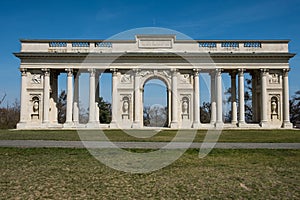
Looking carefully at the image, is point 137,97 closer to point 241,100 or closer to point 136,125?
point 136,125

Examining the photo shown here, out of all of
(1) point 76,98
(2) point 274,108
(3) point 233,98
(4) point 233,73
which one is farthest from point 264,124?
(1) point 76,98

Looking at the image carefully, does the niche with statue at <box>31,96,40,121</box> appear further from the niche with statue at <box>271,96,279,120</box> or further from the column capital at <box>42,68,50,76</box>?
the niche with statue at <box>271,96,279,120</box>

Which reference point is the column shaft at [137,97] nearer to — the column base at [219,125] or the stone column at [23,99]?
the column base at [219,125]

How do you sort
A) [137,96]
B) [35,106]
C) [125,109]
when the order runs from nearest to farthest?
[137,96]
[125,109]
[35,106]

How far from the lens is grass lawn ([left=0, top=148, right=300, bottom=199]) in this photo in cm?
952

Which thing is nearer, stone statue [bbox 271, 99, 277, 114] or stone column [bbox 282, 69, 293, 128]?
stone column [bbox 282, 69, 293, 128]

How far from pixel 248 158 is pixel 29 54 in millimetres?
42863

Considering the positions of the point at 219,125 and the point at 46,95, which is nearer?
the point at 219,125

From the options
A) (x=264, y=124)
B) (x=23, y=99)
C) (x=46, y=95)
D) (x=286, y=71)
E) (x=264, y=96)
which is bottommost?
(x=264, y=124)

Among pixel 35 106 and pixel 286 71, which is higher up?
pixel 286 71

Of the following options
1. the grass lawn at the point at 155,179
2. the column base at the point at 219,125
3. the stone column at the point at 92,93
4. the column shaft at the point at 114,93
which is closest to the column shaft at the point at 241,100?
the column base at the point at 219,125

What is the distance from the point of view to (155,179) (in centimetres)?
1124

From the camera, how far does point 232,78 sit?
5503cm

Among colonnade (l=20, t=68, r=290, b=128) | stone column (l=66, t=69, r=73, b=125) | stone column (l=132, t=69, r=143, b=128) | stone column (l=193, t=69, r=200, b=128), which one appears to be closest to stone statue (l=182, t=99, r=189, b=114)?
colonnade (l=20, t=68, r=290, b=128)
